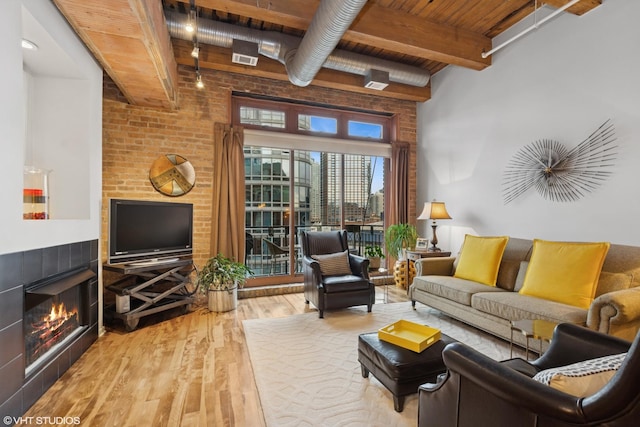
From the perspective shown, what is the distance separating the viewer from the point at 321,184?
5156mm

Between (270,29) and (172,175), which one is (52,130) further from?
(270,29)

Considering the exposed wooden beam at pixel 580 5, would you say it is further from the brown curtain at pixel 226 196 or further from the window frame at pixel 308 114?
the brown curtain at pixel 226 196

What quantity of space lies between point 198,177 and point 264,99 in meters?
1.59

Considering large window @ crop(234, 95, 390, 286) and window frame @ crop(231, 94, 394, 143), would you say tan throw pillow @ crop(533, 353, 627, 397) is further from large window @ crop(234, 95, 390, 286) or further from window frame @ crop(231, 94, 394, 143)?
window frame @ crop(231, 94, 394, 143)

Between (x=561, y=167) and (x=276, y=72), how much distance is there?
3.61 meters

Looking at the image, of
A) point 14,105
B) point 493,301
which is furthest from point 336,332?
point 14,105

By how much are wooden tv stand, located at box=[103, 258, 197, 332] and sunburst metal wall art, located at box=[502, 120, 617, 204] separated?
13.5ft

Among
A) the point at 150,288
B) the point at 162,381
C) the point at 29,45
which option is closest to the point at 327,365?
the point at 162,381

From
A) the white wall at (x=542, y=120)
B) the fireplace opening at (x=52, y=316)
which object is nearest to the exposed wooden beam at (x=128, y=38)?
the fireplace opening at (x=52, y=316)

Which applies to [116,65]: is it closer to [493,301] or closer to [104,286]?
[104,286]

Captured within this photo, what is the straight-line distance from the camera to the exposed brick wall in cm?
372

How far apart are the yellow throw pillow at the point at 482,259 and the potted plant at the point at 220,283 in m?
2.74

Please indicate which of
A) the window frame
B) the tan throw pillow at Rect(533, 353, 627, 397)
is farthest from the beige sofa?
the window frame

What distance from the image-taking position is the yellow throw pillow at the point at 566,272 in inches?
96.0
